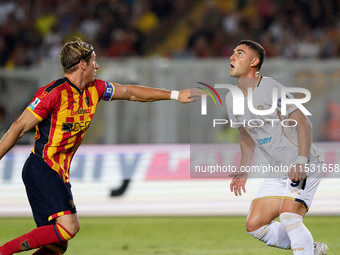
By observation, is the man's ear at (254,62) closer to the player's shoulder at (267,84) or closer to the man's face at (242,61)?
the man's face at (242,61)

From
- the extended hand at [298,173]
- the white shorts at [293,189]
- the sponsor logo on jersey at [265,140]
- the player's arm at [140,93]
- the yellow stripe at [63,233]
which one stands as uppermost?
the player's arm at [140,93]

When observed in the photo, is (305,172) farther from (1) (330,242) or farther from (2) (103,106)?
(2) (103,106)

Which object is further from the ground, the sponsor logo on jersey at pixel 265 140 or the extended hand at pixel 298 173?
the sponsor logo on jersey at pixel 265 140

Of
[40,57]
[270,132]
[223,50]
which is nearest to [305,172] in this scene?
[270,132]

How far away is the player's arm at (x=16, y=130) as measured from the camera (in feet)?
15.0

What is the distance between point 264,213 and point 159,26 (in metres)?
10.2

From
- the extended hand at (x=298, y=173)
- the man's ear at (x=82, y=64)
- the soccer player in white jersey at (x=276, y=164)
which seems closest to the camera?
the extended hand at (x=298, y=173)

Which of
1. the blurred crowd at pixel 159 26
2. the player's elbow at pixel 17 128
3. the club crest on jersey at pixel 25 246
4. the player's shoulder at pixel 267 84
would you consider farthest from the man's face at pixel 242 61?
the blurred crowd at pixel 159 26

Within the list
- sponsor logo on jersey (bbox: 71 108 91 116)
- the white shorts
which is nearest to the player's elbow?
sponsor logo on jersey (bbox: 71 108 91 116)

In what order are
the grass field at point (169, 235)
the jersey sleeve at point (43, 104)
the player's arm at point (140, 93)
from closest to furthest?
the jersey sleeve at point (43, 104) → the player's arm at point (140, 93) → the grass field at point (169, 235)

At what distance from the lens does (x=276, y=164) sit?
16.7 ft

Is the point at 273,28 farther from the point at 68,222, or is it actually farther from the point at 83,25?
the point at 68,222

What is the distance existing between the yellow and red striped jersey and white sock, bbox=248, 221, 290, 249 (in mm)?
1855

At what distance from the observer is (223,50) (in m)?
12.4
